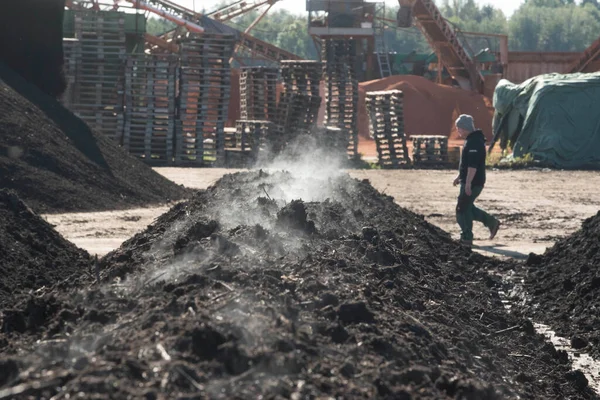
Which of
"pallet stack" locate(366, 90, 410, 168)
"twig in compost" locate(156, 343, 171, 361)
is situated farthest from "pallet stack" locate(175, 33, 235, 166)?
"twig in compost" locate(156, 343, 171, 361)

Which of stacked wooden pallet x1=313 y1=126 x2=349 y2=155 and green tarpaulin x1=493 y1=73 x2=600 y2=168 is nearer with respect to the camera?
stacked wooden pallet x1=313 y1=126 x2=349 y2=155

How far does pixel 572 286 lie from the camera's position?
37.4 ft

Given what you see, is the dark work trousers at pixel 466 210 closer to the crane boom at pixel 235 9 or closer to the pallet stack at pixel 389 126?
the pallet stack at pixel 389 126

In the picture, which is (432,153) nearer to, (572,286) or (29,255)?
(572,286)

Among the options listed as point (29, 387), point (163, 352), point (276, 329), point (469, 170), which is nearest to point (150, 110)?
point (469, 170)

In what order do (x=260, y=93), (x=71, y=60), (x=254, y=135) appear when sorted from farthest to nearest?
1. (x=260, y=93)
2. (x=254, y=135)
3. (x=71, y=60)

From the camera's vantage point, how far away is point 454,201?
21.0m

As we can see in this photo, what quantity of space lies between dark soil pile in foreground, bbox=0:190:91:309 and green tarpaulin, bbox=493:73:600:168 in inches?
774

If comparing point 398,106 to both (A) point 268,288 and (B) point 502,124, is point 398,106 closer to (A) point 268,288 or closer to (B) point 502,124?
(B) point 502,124

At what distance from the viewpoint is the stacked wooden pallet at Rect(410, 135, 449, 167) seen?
96.1ft

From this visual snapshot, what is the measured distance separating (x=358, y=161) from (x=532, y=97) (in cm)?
506

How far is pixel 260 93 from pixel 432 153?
536 cm

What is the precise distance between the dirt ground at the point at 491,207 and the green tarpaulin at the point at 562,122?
193 centimetres

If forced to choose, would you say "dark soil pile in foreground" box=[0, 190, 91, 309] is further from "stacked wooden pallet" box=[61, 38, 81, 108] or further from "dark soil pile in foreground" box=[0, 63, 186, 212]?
"stacked wooden pallet" box=[61, 38, 81, 108]
